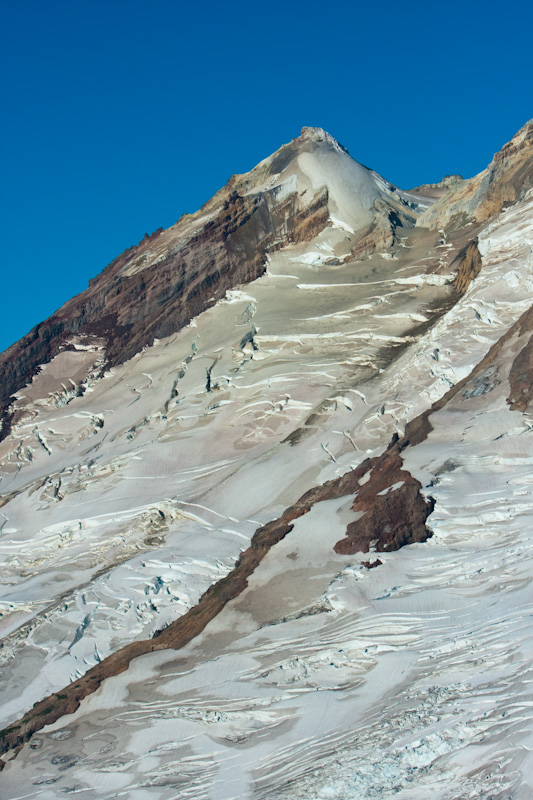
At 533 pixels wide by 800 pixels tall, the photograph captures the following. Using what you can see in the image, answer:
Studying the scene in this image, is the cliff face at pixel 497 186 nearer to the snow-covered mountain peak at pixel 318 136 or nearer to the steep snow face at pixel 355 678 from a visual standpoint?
the snow-covered mountain peak at pixel 318 136

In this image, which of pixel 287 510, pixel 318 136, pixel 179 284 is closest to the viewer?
pixel 287 510

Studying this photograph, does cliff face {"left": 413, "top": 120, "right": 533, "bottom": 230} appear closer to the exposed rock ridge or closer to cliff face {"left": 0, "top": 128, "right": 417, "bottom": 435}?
cliff face {"left": 0, "top": 128, "right": 417, "bottom": 435}

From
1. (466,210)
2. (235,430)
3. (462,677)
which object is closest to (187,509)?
(235,430)

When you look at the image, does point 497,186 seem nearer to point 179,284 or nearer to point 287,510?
point 179,284

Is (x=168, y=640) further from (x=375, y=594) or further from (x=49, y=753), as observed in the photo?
(x=375, y=594)

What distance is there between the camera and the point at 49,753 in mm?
30453

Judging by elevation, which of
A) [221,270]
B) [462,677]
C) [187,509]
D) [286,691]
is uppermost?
[221,270]

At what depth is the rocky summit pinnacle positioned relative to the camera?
25.4m

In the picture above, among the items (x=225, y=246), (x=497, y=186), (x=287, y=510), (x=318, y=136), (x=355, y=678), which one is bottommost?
(x=355, y=678)

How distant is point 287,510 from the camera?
42.8 metres

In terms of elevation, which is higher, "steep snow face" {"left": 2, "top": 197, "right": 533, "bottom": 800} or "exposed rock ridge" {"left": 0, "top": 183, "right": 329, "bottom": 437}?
"exposed rock ridge" {"left": 0, "top": 183, "right": 329, "bottom": 437}

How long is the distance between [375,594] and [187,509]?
59.0 feet

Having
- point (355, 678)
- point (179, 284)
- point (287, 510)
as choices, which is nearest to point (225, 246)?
point (179, 284)

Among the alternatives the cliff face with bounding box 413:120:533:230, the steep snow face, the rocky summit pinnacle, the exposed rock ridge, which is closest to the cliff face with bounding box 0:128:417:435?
the exposed rock ridge
